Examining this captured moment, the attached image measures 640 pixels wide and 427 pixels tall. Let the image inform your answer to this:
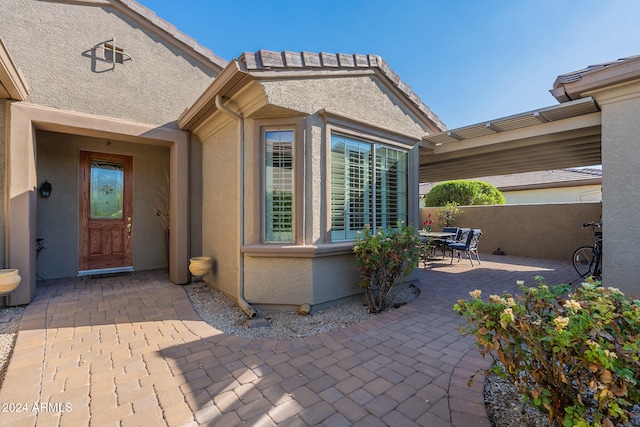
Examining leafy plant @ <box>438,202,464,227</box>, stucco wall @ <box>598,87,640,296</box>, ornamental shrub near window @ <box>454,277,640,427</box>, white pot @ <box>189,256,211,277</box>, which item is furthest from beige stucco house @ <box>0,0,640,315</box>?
leafy plant @ <box>438,202,464,227</box>

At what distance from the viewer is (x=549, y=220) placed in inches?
416

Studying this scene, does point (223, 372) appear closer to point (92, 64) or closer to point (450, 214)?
point (92, 64)

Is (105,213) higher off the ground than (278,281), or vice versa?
→ (105,213)

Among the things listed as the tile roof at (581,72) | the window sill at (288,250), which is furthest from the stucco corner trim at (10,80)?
the tile roof at (581,72)

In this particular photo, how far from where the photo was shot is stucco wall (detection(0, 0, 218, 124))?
5109 mm

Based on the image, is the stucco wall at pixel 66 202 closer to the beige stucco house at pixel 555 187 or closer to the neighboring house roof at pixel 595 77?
the neighboring house roof at pixel 595 77

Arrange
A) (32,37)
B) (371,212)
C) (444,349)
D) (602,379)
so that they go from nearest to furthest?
Answer: 1. (602,379)
2. (444,349)
3. (32,37)
4. (371,212)

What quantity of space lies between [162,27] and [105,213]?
15.4 feet

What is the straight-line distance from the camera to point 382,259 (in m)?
4.71

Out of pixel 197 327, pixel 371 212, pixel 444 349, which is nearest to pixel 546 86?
pixel 371 212

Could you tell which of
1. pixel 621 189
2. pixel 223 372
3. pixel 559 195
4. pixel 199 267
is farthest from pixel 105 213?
pixel 559 195

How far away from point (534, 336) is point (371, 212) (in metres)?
3.82

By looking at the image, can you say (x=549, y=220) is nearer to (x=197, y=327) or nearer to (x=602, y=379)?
(x=602, y=379)

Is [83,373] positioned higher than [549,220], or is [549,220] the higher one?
[549,220]
